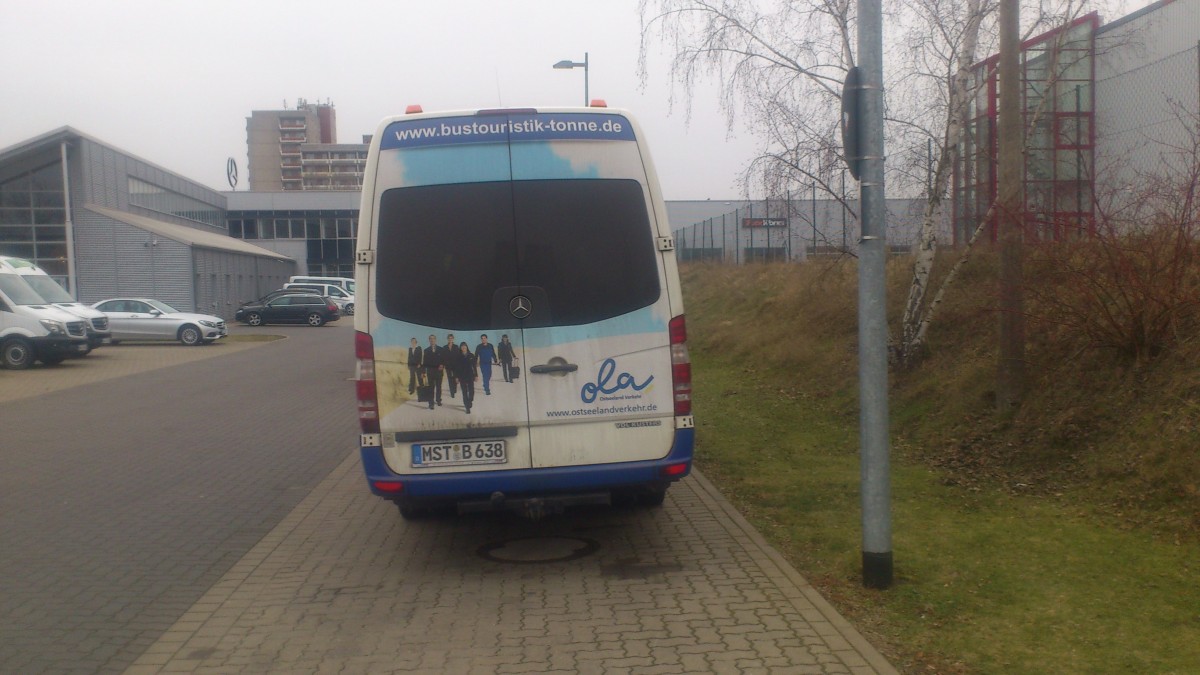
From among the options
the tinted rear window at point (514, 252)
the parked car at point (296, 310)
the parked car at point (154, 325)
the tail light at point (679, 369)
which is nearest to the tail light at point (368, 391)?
the tinted rear window at point (514, 252)

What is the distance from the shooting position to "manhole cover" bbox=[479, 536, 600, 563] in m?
6.86

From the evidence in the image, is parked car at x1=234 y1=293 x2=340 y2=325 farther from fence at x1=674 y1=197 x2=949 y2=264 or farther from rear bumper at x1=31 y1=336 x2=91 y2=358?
fence at x1=674 y1=197 x2=949 y2=264

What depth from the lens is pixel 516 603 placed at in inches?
230

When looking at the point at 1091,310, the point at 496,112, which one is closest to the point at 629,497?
the point at 496,112

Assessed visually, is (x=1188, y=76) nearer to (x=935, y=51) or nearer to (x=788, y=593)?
(x=935, y=51)

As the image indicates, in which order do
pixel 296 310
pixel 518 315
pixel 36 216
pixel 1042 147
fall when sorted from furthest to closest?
1. pixel 296 310
2. pixel 36 216
3. pixel 1042 147
4. pixel 518 315

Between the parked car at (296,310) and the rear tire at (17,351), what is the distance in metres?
20.9

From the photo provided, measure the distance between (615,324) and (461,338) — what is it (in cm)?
93

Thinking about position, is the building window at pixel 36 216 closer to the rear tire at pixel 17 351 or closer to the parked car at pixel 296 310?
the parked car at pixel 296 310

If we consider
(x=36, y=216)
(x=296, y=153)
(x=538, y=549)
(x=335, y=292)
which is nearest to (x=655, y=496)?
(x=538, y=549)

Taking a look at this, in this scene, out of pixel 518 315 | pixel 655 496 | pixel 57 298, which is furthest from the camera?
pixel 57 298

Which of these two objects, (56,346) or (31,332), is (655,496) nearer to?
(56,346)

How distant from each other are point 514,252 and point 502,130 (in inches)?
30.0

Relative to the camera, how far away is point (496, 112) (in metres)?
6.29
